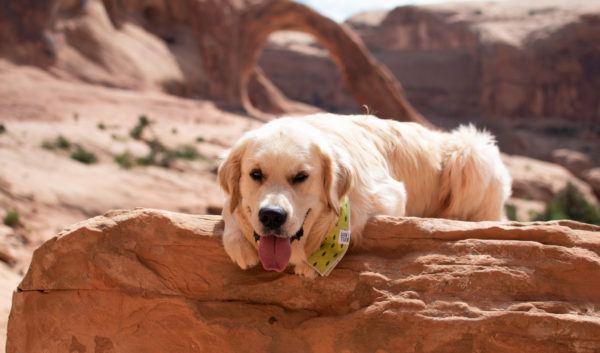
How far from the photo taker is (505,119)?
3469 cm

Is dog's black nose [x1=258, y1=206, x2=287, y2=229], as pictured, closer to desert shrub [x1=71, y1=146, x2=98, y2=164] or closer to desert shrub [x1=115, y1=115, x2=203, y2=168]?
desert shrub [x1=71, y1=146, x2=98, y2=164]

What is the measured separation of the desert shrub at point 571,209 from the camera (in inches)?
659

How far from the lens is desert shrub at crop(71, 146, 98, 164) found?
1351 centimetres

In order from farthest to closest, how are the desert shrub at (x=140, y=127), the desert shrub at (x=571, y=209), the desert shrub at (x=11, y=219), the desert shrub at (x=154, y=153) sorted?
the desert shrub at (x=571, y=209) < the desert shrub at (x=140, y=127) < the desert shrub at (x=154, y=153) < the desert shrub at (x=11, y=219)

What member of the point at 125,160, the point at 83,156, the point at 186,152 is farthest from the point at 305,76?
the point at 83,156

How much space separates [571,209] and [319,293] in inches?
585

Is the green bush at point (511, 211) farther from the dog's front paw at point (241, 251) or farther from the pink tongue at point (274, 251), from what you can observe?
the pink tongue at point (274, 251)

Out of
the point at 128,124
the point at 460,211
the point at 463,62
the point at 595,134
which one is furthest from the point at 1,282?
the point at 463,62

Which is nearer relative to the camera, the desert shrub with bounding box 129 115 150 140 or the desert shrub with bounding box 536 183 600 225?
the desert shrub with bounding box 129 115 150 140

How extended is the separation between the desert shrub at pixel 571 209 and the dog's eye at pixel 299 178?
13.4 m

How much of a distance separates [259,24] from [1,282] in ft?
65.7

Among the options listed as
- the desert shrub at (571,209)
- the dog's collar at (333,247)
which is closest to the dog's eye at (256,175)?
the dog's collar at (333,247)

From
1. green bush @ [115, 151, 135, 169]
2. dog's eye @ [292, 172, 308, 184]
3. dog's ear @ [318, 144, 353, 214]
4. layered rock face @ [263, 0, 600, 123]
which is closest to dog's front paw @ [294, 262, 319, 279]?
dog's ear @ [318, 144, 353, 214]

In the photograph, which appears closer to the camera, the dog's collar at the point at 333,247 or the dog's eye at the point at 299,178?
the dog's eye at the point at 299,178
